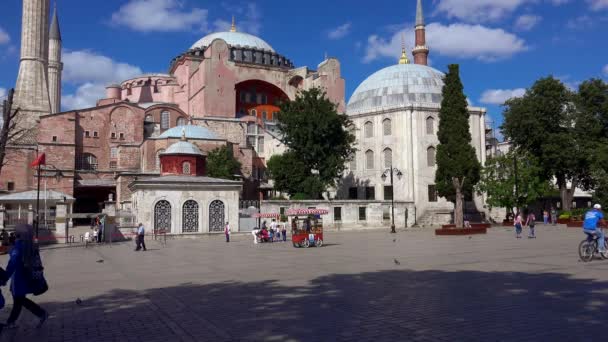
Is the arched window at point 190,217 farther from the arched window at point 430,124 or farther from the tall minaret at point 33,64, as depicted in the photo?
the tall minaret at point 33,64

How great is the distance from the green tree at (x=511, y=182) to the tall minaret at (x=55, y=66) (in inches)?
1929

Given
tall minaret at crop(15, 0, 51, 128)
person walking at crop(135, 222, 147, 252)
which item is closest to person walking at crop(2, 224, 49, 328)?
→ person walking at crop(135, 222, 147, 252)

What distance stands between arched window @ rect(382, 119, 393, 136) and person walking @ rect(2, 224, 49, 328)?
130 ft

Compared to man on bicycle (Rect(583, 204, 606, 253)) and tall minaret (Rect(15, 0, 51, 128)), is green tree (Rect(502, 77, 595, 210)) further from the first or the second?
tall minaret (Rect(15, 0, 51, 128))

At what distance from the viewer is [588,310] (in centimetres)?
674

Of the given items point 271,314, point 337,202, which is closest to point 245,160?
point 337,202

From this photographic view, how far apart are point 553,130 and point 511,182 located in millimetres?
6832

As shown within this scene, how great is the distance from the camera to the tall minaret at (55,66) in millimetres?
62281

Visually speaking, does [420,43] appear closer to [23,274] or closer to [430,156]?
[430,156]

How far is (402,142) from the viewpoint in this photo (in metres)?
43.7

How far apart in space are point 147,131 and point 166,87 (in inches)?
498

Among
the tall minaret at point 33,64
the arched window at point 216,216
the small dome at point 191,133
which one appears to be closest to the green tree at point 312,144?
the arched window at point 216,216

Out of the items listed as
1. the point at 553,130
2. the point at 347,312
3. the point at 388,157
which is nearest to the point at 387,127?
the point at 388,157

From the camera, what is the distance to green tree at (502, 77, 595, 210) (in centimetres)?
3903
